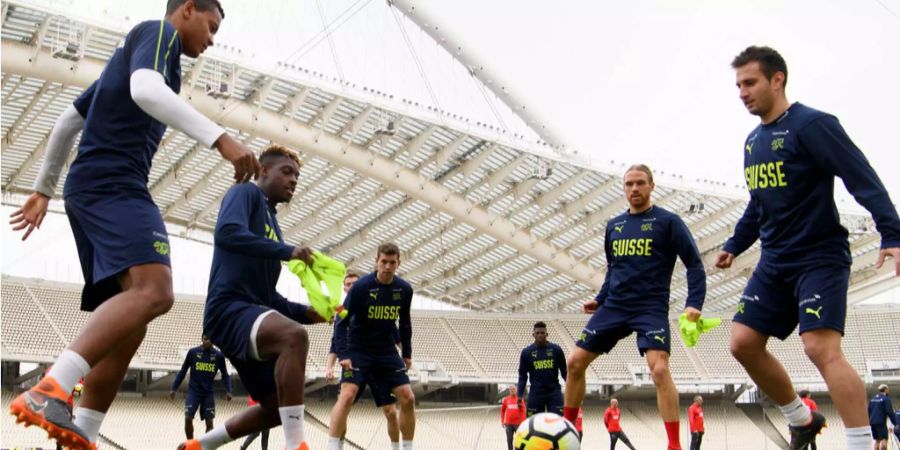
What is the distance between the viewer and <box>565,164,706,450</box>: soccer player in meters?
7.18

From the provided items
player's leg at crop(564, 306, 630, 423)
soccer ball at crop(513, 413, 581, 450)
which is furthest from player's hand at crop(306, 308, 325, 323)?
player's leg at crop(564, 306, 630, 423)

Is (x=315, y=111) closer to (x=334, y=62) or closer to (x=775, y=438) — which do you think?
(x=334, y=62)

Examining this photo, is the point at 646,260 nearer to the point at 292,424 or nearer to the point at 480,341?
the point at 292,424

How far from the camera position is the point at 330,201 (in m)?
42.0

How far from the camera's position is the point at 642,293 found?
7367 millimetres

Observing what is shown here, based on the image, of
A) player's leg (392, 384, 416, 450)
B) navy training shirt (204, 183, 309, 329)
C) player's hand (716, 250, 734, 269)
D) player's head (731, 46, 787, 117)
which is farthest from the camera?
player's leg (392, 384, 416, 450)

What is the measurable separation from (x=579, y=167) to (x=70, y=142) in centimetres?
3240

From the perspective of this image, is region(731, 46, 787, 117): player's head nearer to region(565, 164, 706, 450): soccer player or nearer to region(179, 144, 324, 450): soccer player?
region(565, 164, 706, 450): soccer player

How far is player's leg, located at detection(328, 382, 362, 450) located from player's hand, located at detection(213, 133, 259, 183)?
5.86 metres

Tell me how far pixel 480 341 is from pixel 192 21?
1698 inches

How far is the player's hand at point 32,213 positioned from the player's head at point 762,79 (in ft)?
12.4

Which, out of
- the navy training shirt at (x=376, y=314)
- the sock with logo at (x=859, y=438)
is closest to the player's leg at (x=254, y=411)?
the sock with logo at (x=859, y=438)

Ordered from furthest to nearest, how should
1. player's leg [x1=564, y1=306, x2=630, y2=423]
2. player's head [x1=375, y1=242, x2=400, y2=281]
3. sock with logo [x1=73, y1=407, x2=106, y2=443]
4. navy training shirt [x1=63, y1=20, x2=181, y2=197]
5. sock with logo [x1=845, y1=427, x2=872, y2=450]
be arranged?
player's head [x1=375, y1=242, x2=400, y2=281]
player's leg [x1=564, y1=306, x2=630, y2=423]
sock with logo [x1=845, y1=427, x2=872, y2=450]
sock with logo [x1=73, y1=407, x2=106, y2=443]
navy training shirt [x1=63, y1=20, x2=181, y2=197]

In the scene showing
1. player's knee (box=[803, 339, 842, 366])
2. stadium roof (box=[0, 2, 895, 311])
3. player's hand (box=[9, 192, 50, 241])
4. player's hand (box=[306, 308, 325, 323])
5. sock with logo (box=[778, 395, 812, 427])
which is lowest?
sock with logo (box=[778, 395, 812, 427])
